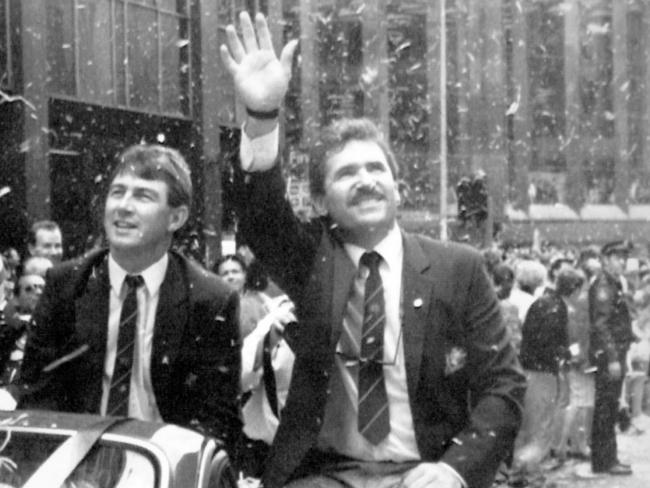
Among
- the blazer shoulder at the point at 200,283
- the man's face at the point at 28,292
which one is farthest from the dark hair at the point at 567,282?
the blazer shoulder at the point at 200,283

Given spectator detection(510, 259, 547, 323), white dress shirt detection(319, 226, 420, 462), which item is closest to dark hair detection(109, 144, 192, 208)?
white dress shirt detection(319, 226, 420, 462)

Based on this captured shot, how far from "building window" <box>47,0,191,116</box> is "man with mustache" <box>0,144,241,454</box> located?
17.2 meters

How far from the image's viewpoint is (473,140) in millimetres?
66438

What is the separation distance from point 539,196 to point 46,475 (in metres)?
69.1

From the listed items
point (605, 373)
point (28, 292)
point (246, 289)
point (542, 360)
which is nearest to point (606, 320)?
point (605, 373)

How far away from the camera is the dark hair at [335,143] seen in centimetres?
430

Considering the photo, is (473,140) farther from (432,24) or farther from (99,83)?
(99,83)

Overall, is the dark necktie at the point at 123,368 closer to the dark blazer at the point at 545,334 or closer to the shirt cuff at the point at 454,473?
the shirt cuff at the point at 454,473

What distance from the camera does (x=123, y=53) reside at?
24078mm

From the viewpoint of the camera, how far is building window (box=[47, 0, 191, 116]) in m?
21.8

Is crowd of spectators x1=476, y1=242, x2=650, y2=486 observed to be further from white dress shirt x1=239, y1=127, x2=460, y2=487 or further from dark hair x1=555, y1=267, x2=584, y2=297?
white dress shirt x1=239, y1=127, x2=460, y2=487

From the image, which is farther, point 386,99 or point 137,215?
point 386,99

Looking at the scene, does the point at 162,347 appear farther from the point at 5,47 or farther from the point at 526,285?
the point at 5,47

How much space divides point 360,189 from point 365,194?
2 cm
